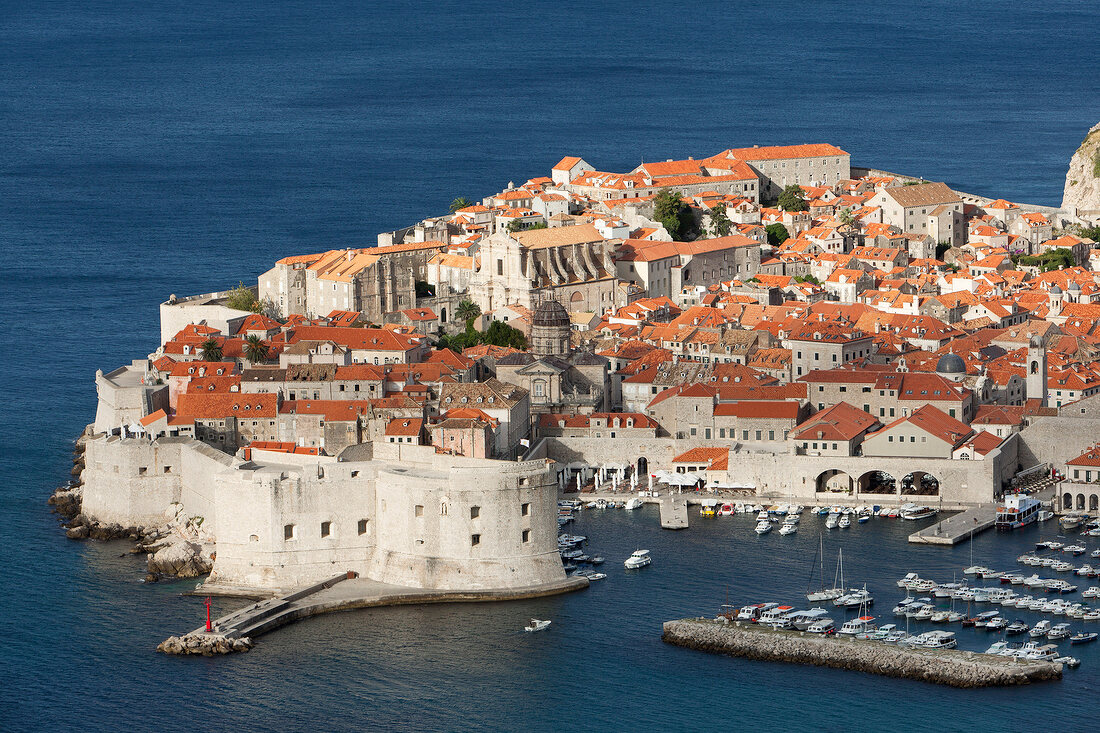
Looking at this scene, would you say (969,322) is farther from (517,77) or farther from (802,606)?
(517,77)

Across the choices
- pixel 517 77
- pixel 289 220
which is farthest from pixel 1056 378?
pixel 517 77

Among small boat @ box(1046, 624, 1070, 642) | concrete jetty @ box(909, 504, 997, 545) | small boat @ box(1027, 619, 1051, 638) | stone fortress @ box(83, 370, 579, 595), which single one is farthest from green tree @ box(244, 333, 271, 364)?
small boat @ box(1046, 624, 1070, 642)

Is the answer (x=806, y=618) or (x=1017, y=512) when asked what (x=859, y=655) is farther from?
(x=1017, y=512)

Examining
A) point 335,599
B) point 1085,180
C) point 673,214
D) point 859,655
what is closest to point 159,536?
point 335,599

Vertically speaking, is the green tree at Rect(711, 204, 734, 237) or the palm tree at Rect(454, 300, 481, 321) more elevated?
the green tree at Rect(711, 204, 734, 237)

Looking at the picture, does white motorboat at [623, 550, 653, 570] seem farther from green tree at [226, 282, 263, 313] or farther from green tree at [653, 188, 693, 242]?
green tree at [653, 188, 693, 242]
